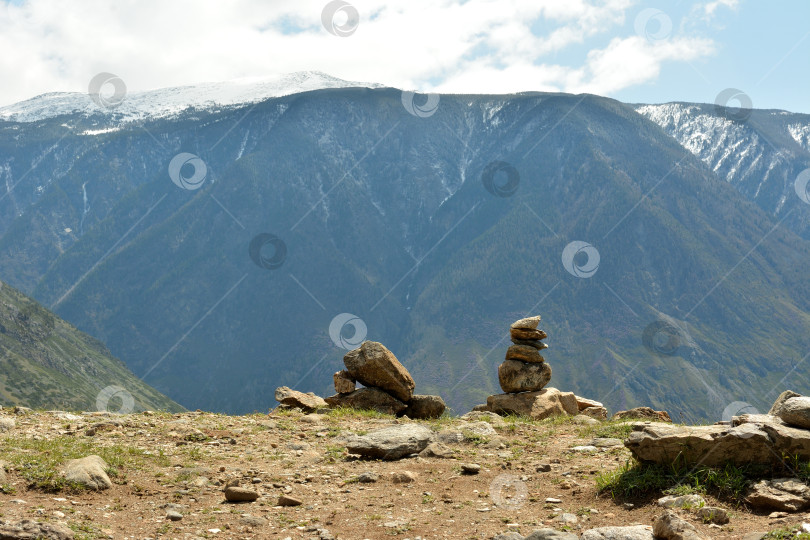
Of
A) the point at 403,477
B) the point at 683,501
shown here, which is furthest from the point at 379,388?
the point at 683,501

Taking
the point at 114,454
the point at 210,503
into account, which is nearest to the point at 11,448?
the point at 114,454

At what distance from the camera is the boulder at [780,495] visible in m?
11.6

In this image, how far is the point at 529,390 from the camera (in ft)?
103

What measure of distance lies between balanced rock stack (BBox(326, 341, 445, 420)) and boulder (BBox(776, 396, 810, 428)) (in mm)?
15309

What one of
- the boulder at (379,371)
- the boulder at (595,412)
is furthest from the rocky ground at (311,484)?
the boulder at (595,412)

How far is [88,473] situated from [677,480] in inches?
462

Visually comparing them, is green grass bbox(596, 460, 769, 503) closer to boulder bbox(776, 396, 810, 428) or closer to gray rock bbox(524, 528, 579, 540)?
boulder bbox(776, 396, 810, 428)

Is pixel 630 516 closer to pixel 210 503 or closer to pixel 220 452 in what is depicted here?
pixel 210 503

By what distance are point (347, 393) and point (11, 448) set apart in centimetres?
1418

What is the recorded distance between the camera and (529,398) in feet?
97.7

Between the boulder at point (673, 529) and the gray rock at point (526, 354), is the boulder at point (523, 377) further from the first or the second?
the boulder at point (673, 529)

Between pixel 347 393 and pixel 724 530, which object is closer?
pixel 724 530

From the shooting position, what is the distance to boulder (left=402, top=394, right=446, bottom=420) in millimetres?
27219

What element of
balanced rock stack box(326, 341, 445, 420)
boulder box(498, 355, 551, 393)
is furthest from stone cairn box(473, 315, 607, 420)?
balanced rock stack box(326, 341, 445, 420)
